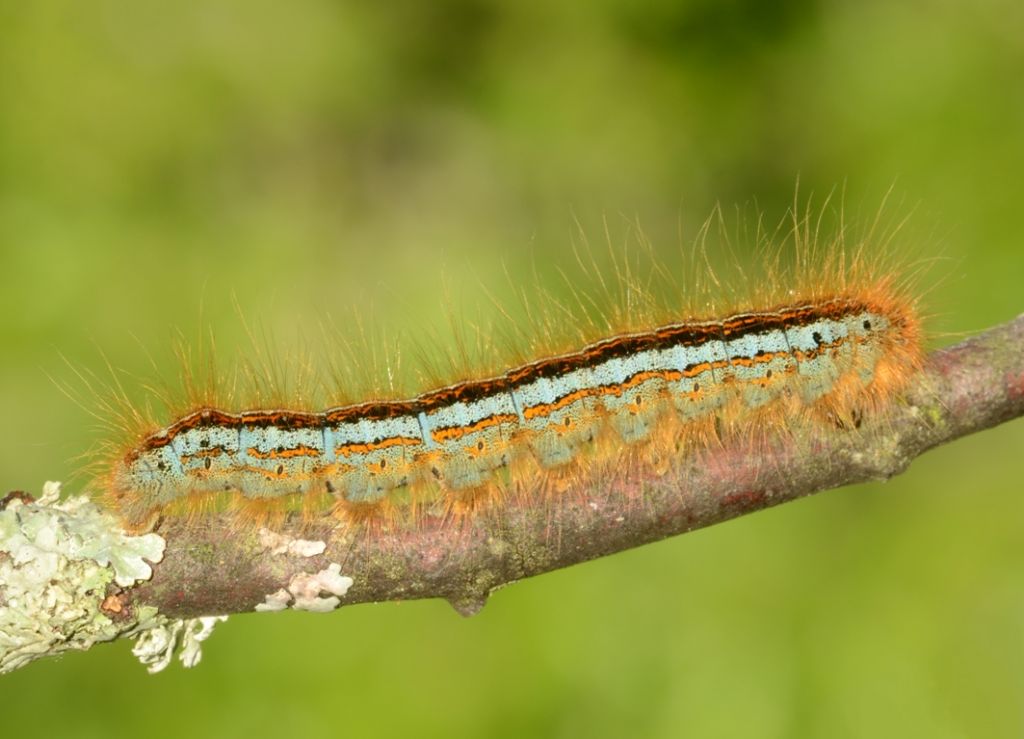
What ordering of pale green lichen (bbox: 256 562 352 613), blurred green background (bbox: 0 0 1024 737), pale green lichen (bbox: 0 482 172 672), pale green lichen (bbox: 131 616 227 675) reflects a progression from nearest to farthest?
pale green lichen (bbox: 0 482 172 672), pale green lichen (bbox: 256 562 352 613), pale green lichen (bbox: 131 616 227 675), blurred green background (bbox: 0 0 1024 737)

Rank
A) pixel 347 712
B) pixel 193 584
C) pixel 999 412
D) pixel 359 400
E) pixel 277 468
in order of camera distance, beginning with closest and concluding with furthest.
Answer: pixel 193 584
pixel 999 412
pixel 277 468
pixel 359 400
pixel 347 712

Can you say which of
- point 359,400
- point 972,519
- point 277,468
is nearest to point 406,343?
point 359,400

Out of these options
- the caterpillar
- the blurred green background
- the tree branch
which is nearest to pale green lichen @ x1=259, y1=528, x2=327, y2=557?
the tree branch

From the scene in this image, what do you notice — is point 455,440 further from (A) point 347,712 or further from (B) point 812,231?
(B) point 812,231

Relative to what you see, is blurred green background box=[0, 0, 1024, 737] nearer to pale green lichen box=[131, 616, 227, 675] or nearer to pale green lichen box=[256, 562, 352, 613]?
pale green lichen box=[131, 616, 227, 675]

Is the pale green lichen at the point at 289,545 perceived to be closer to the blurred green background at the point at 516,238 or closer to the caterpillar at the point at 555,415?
the caterpillar at the point at 555,415

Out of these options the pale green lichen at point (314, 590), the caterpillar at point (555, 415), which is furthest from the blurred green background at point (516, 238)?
the pale green lichen at point (314, 590)

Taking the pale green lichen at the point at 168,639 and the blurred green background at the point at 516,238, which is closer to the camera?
the pale green lichen at the point at 168,639

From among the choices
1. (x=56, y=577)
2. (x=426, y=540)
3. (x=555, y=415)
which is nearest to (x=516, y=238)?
(x=555, y=415)

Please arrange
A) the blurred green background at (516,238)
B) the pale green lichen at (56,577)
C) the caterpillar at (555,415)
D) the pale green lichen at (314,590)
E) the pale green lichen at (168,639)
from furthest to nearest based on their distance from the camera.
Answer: the blurred green background at (516,238)
the caterpillar at (555,415)
the pale green lichen at (168,639)
the pale green lichen at (314,590)
the pale green lichen at (56,577)
